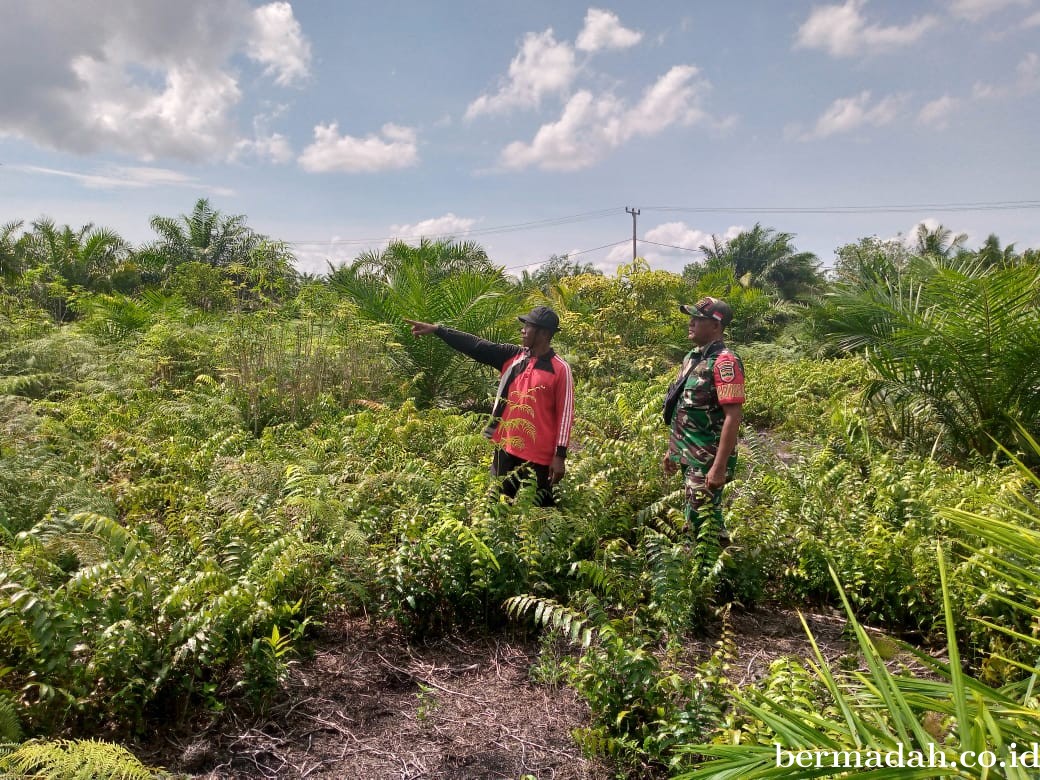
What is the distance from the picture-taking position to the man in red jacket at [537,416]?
12.8ft

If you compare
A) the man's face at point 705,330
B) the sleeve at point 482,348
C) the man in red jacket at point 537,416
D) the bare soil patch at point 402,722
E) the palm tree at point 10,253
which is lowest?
the bare soil patch at point 402,722

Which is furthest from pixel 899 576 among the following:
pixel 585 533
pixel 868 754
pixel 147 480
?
pixel 147 480

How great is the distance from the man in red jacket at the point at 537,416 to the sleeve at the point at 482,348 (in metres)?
0.36

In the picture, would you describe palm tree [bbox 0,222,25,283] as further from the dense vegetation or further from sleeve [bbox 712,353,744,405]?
sleeve [bbox 712,353,744,405]

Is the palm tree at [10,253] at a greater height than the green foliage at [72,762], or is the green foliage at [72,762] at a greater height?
the palm tree at [10,253]

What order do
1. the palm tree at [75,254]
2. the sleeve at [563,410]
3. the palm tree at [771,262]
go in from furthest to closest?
the palm tree at [771,262], the palm tree at [75,254], the sleeve at [563,410]

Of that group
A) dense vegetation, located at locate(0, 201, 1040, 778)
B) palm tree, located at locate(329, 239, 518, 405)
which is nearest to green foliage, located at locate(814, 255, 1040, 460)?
dense vegetation, located at locate(0, 201, 1040, 778)

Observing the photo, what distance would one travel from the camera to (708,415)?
3617mm

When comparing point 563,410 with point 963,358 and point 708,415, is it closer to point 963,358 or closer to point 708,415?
point 708,415

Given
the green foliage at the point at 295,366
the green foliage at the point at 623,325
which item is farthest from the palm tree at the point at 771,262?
the green foliage at the point at 295,366

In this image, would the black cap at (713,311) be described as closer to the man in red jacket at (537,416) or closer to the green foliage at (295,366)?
the man in red jacket at (537,416)

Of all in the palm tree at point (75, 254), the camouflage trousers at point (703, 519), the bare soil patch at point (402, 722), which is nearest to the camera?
the bare soil patch at point (402, 722)

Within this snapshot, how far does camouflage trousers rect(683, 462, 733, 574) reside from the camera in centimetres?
317

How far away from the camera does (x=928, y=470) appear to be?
15.3ft
